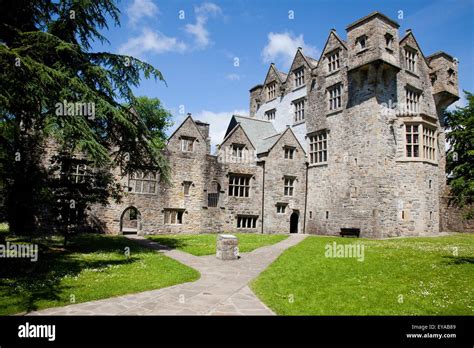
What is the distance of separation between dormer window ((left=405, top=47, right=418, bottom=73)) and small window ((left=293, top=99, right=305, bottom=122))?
9756 millimetres

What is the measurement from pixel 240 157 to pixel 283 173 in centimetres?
445

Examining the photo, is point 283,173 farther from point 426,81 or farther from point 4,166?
point 4,166

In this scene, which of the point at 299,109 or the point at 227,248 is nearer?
the point at 227,248

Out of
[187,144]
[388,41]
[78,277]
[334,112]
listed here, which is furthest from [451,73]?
[78,277]

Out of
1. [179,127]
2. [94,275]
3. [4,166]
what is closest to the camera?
[94,275]

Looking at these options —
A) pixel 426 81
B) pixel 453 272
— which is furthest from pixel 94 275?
pixel 426 81

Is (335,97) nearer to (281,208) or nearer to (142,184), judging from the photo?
(281,208)

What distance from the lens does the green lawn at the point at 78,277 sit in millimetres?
7297

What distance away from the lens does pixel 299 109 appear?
32812 millimetres

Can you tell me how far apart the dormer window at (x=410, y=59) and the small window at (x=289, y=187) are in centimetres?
1437

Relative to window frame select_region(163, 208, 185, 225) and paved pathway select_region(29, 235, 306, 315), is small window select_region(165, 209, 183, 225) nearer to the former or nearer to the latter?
window frame select_region(163, 208, 185, 225)

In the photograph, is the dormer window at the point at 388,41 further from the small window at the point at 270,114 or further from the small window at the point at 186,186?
the small window at the point at 186,186

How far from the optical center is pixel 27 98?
35.1 ft

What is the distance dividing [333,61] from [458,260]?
21415mm
